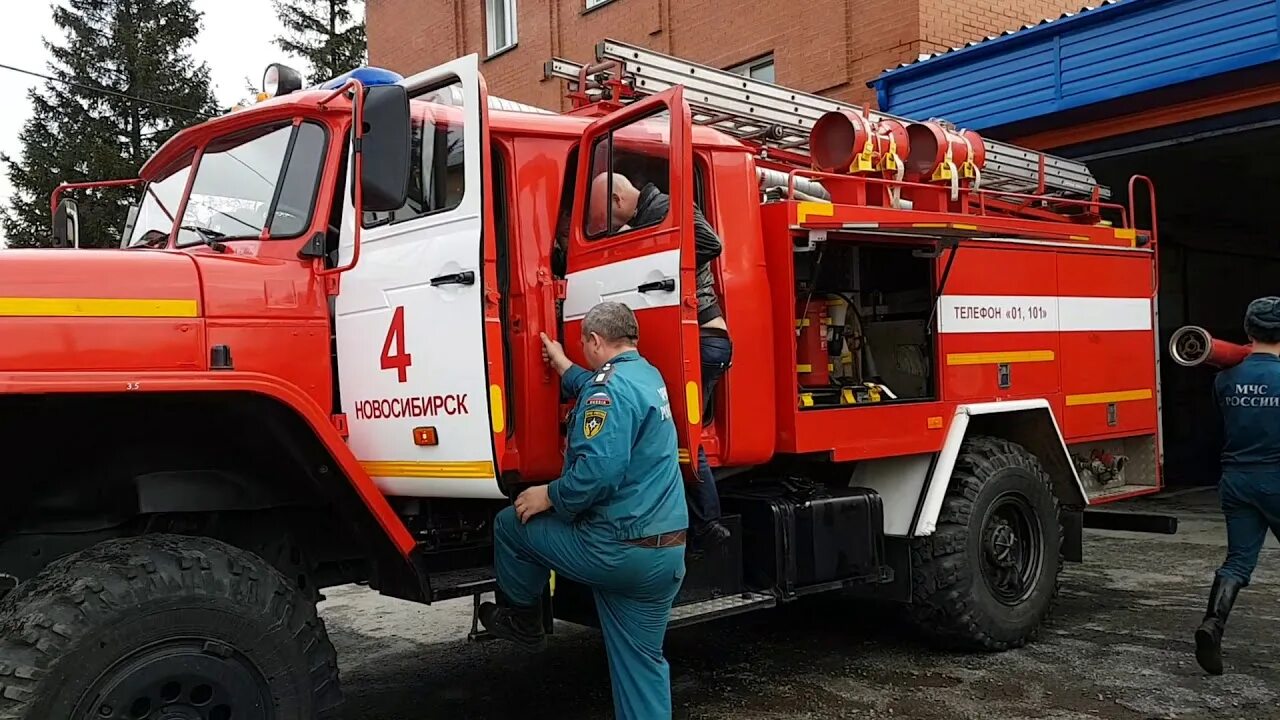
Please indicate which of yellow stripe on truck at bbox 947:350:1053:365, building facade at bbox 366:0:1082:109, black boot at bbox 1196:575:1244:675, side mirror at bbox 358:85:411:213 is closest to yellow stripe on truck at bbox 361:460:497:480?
side mirror at bbox 358:85:411:213

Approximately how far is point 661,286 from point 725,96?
1.83 metres

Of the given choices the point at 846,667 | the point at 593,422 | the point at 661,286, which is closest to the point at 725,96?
the point at 661,286

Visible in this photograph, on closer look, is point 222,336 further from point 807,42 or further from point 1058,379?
point 807,42

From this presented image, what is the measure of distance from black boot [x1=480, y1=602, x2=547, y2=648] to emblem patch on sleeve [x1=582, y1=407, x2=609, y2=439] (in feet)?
3.05

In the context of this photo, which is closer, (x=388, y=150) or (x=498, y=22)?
(x=388, y=150)

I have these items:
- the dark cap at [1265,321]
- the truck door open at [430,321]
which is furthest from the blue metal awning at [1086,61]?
the truck door open at [430,321]

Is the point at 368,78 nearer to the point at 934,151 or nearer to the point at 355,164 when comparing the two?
the point at 355,164

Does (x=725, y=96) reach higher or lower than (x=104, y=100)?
lower

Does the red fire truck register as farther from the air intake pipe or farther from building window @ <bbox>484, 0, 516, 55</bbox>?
building window @ <bbox>484, 0, 516, 55</bbox>

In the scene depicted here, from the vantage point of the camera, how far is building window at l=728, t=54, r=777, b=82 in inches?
513

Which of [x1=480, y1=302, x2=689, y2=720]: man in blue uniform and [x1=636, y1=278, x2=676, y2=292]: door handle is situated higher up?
[x1=636, y1=278, x2=676, y2=292]: door handle

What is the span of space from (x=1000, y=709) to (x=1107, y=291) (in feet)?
10.0

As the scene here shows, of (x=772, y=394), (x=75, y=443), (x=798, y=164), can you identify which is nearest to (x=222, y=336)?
(x=75, y=443)

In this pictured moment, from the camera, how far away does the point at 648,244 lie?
14.0 ft
